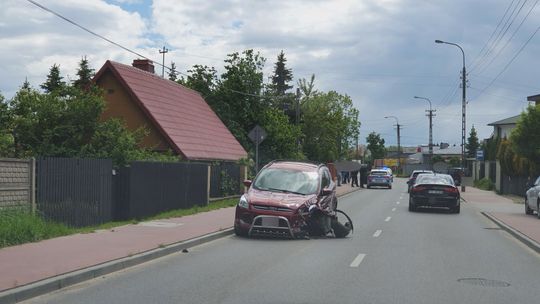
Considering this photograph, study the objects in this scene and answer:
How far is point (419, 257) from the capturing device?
1202 cm

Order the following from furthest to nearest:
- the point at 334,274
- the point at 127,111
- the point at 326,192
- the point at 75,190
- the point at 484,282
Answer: the point at 127,111 → the point at 326,192 → the point at 75,190 → the point at 334,274 → the point at 484,282

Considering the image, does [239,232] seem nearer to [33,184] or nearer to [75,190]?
[75,190]

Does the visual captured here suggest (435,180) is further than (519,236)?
Yes

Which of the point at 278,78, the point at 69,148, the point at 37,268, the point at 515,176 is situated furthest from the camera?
the point at 278,78

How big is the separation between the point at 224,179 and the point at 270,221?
12.2 metres

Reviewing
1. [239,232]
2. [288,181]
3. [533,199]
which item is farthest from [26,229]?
[533,199]

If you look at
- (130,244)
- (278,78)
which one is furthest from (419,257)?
(278,78)

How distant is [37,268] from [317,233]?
24.1ft

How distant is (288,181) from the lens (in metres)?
15.7

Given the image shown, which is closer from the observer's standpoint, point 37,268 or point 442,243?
point 37,268

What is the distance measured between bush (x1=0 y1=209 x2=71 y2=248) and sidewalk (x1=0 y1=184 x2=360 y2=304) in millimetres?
240

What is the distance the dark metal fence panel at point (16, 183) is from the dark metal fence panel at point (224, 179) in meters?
12.2

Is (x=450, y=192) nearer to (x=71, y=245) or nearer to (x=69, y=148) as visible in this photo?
(x=69, y=148)

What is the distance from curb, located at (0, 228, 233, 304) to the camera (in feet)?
24.8
